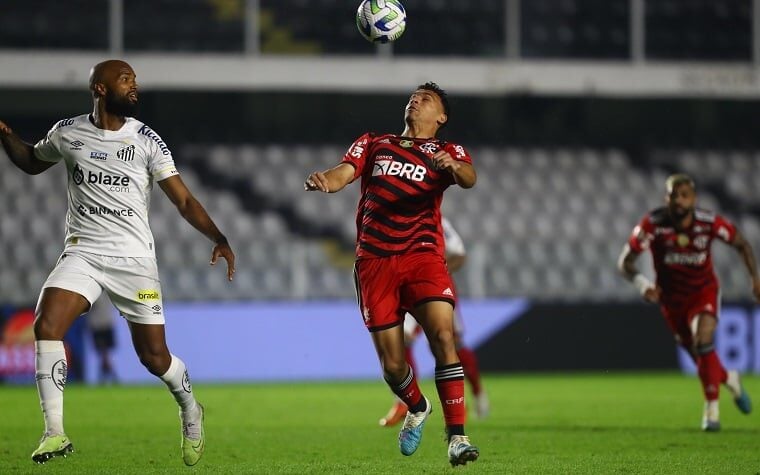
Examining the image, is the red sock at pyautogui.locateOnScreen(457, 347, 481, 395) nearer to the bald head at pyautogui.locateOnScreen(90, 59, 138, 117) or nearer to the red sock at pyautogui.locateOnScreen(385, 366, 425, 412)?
the red sock at pyautogui.locateOnScreen(385, 366, 425, 412)

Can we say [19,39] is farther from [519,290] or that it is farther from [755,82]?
[755,82]

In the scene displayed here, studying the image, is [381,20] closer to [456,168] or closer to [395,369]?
[456,168]

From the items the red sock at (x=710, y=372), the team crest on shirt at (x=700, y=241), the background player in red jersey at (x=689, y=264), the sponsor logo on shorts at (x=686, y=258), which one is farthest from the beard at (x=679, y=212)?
the red sock at (x=710, y=372)

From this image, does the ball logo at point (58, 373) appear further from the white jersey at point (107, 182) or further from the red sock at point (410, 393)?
the red sock at point (410, 393)

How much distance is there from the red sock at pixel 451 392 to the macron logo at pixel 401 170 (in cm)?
107

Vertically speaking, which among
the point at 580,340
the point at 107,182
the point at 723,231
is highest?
the point at 107,182

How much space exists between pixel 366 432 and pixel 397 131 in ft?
49.5

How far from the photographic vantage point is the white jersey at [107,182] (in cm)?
679

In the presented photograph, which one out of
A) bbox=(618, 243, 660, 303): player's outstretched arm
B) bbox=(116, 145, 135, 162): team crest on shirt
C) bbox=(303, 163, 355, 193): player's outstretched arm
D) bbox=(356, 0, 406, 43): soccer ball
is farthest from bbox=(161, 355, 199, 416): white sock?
bbox=(618, 243, 660, 303): player's outstretched arm

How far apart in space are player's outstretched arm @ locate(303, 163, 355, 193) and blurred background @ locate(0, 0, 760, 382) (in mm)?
10183

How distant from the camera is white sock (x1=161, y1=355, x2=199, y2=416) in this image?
6.99 meters

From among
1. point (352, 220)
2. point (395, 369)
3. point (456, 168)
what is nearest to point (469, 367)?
point (395, 369)

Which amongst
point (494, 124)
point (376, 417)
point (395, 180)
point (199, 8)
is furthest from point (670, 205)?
point (494, 124)

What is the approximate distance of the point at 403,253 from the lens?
23.6 feet
